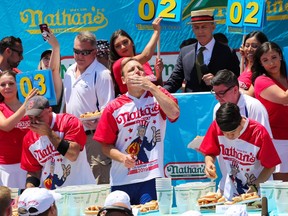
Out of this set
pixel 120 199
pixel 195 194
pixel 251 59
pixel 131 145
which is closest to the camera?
pixel 120 199

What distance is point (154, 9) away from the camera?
393 inches

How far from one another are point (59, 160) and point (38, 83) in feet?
3.81

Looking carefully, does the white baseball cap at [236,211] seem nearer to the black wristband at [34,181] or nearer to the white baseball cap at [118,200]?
the white baseball cap at [118,200]

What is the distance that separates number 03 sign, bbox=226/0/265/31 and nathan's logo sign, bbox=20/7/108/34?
2.24m

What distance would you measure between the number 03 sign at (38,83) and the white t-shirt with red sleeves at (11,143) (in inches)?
9.5

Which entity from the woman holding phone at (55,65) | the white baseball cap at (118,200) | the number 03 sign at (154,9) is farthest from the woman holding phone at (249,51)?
the white baseball cap at (118,200)

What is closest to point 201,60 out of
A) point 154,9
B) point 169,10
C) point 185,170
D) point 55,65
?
point 169,10

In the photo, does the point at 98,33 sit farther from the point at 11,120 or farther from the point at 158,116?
the point at 158,116

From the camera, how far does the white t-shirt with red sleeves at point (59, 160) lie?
834 centimetres

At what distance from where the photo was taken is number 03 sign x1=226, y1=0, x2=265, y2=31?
32.6 feet

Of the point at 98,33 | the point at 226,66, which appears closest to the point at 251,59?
the point at 226,66

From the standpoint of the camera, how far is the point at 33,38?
12227mm

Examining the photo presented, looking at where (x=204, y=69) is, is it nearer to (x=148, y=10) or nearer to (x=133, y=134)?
(x=148, y=10)

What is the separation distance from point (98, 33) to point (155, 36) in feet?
8.12
